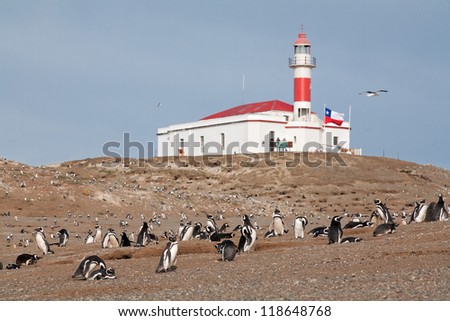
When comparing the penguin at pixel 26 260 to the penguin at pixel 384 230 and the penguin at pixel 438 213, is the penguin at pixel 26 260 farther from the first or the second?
the penguin at pixel 438 213

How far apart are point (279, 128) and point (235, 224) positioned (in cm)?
3176

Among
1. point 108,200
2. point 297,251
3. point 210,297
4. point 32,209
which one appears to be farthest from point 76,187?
point 210,297

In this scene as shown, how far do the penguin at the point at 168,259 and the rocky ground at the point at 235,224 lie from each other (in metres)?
0.29

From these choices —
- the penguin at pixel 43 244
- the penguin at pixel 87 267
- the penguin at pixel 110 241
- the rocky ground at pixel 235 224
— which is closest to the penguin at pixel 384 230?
the rocky ground at pixel 235 224

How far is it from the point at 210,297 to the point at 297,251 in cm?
827

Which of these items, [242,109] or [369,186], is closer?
[369,186]

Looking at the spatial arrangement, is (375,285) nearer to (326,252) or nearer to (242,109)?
(326,252)

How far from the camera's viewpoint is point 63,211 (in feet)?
138

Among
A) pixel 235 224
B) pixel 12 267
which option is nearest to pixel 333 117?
pixel 235 224

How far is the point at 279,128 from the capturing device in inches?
2852

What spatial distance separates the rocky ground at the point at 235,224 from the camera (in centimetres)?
1553

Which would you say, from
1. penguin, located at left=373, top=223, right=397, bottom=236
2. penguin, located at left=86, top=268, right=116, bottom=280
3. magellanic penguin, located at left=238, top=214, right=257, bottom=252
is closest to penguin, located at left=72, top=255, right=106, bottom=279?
penguin, located at left=86, top=268, right=116, bottom=280

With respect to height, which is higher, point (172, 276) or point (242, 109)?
point (242, 109)
